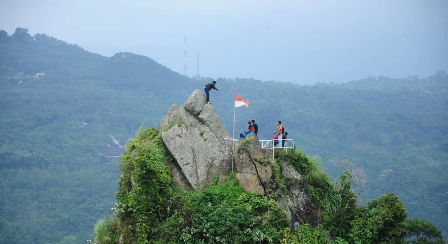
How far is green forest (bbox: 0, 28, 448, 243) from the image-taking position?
92.8m

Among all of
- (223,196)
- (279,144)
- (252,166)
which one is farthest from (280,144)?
(223,196)

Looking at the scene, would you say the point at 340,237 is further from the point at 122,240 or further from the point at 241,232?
the point at 122,240

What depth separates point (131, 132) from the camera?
148875mm

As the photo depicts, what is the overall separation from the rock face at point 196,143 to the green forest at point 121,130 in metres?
41.5

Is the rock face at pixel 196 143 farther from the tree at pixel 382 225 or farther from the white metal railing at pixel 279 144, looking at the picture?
the tree at pixel 382 225

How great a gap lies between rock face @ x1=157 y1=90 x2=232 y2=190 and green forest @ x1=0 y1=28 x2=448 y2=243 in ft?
136

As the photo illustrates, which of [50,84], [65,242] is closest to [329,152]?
[65,242]

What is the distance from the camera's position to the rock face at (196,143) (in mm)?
21719

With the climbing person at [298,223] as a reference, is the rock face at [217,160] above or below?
above

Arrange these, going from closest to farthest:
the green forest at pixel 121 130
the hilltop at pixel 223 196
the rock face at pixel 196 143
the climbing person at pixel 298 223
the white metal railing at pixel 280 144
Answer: the hilltop at pixel 223 196, the climbing person at pixel 298 223, the rock face at pixel 196 143, the white metal railing at pixel 280 144, the green forest at pixel 121 130

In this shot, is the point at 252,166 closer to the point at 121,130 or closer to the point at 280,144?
the point at 280,144

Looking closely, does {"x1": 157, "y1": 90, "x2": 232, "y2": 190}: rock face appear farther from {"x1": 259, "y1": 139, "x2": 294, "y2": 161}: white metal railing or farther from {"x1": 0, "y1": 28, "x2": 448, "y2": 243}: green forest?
{"x1": 0, "y1": 28, "x2": 448, "y2": 243}: green forest

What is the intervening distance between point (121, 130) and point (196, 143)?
126m

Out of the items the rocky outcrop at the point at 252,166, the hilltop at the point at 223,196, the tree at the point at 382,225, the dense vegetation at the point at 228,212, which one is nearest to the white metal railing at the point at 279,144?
the hilltop at the point at 223,196
